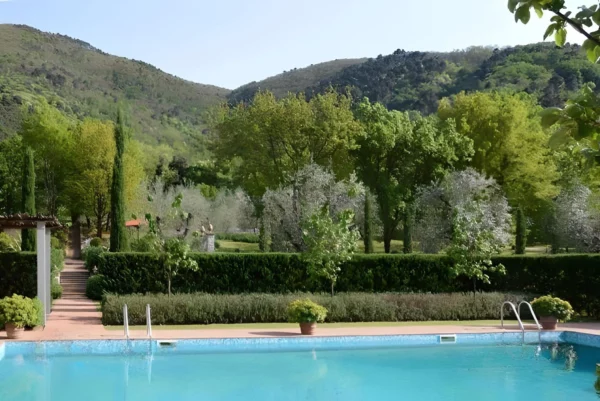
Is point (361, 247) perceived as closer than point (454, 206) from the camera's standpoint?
No

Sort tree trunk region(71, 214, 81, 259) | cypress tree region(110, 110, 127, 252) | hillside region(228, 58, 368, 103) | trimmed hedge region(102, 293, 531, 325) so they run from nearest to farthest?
trimmed hedge region(102, 293, 531, 325) → cypress tree region(110, 110, 127, 252) → tree trunk region(71, 214, 81, 259) → hillside region(228, 58, 368, 103)

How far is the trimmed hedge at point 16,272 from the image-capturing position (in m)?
22.0

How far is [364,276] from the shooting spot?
24578mm

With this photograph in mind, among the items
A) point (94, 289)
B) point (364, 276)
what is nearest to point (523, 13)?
point (364, 276)

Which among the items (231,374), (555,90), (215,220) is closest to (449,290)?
(231,374)

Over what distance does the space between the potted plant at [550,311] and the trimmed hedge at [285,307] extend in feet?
8.89

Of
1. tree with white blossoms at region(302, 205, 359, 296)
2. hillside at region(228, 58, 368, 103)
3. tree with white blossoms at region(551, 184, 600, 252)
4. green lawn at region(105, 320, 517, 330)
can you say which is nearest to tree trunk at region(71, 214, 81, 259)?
tree with white blossoms at region(302, 205, 359, 296)

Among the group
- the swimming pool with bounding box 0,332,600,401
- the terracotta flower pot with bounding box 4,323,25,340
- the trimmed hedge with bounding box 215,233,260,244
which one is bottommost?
the swimming pool with bounding box 0,332,600,401

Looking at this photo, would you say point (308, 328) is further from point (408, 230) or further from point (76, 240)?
point (76, 240)

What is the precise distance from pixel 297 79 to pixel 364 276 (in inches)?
4501

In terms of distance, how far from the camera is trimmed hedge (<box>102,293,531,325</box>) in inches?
808

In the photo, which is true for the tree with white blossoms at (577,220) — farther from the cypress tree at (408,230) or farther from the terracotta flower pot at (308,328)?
the terracotta flower pot at (308,328)

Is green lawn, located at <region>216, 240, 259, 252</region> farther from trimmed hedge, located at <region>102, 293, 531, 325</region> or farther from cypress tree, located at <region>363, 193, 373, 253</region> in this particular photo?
trimmed hedge, located at <region>102, 293, 531, 325</region>

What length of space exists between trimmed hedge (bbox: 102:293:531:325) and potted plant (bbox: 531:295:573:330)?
8.89 ft
